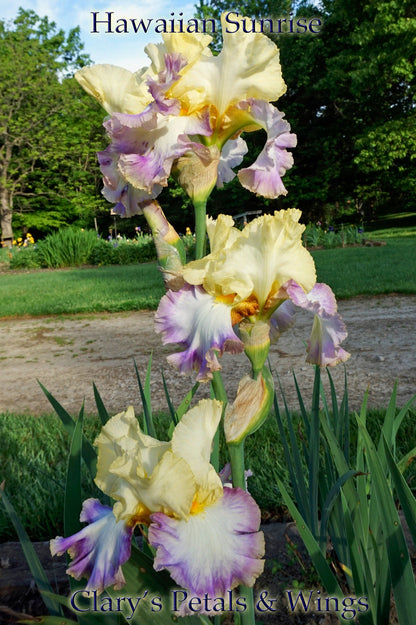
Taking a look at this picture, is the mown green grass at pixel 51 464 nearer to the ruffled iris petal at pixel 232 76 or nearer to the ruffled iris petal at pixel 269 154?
the ruffled iris petal at pixel 269 154

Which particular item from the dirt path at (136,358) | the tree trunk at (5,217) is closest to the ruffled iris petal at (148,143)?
the dirt path at (136,358)

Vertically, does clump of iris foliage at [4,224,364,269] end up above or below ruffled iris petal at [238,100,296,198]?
below

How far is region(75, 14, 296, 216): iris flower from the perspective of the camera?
911mm

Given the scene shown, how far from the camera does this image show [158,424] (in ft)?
8.25

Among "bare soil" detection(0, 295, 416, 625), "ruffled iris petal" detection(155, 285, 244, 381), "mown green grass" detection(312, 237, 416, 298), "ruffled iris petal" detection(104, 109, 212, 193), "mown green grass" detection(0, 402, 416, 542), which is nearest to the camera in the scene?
"ruffled iris petal" detection(155, 285, 244, 381)

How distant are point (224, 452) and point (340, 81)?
1948 centimetres

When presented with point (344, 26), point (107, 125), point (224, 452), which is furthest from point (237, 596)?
point (344, 26)

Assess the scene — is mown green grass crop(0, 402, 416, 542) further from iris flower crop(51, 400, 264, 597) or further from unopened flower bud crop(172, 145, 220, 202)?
unopened flower bud crop(172, 145, 220, 202)

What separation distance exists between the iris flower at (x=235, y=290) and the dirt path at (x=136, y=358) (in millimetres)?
2000

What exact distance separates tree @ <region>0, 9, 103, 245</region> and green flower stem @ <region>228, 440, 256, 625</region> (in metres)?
19.9

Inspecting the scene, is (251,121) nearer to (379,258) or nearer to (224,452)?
(224,452)

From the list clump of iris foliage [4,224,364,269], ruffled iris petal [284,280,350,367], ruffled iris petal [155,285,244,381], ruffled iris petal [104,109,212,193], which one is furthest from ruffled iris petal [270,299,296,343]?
clump of iris foliage [4,224,364,269]

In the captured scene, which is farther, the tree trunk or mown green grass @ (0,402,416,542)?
the tree trunk

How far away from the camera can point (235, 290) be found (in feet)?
2.76
